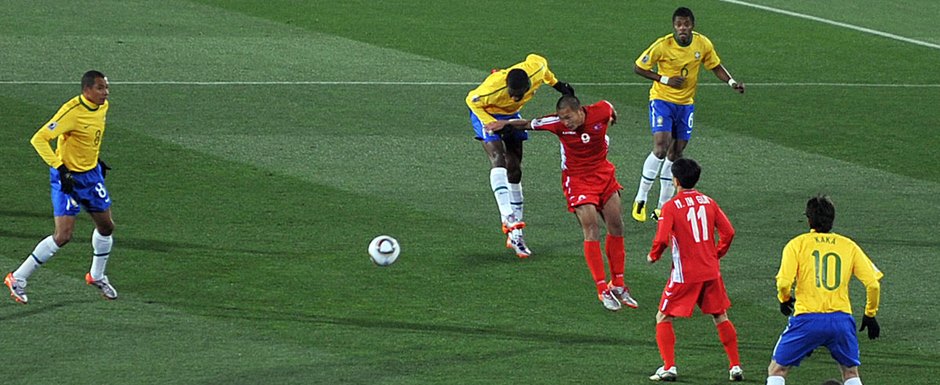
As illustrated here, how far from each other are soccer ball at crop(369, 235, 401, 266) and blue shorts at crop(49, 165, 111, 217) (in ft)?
7.99

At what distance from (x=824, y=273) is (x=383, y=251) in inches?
185

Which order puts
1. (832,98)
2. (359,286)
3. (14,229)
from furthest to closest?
(832,98) → (14,229) → (359,286)

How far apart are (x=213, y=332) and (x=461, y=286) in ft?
8.63

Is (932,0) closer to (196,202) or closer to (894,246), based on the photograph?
(894,246)

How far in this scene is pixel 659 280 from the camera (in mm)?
14656

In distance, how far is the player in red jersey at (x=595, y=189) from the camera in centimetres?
1336

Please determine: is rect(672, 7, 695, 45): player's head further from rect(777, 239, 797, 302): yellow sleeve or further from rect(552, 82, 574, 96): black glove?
rect(777, 239, 797, 302): yellow sleeve

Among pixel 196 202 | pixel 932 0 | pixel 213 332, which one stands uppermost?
pixel 932 0

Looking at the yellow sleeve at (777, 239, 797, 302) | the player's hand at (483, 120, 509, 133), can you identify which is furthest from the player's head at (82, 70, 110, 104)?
the yellow sleeve at (777, 239, 797, 302)

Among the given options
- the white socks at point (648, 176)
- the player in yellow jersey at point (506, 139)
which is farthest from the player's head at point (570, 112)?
the white socks at point (648, 176)

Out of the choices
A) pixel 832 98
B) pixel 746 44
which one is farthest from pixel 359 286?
pixel 746 44

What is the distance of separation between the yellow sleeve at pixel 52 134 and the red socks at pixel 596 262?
4.70 m

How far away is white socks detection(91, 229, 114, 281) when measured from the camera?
13383 millimetres

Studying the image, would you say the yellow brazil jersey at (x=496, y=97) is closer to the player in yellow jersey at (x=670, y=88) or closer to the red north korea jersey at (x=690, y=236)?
the player in yellow jersey at (x=670, y=88)
